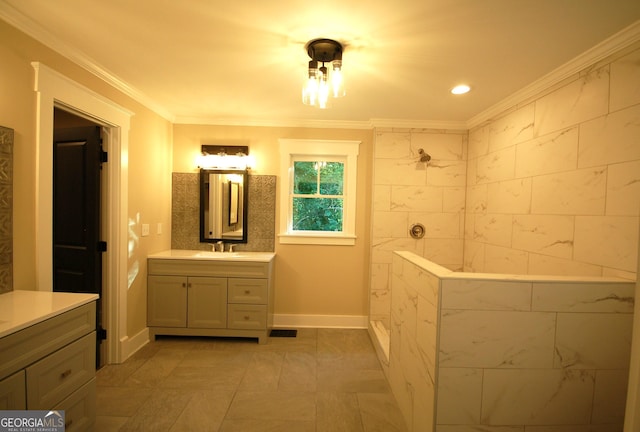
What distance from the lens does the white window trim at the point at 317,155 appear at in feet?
10.5

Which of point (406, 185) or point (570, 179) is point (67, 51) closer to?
point (406, 185)

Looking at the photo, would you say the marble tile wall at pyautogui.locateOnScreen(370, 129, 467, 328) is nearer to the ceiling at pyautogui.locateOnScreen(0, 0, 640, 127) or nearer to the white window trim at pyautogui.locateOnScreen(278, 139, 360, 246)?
the white window trim at pyautogui.locateOnScreen(278, 139, 360, 246)

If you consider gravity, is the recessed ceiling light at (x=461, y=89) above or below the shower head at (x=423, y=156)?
above

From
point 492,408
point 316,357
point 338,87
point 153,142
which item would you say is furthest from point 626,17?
point 153,142

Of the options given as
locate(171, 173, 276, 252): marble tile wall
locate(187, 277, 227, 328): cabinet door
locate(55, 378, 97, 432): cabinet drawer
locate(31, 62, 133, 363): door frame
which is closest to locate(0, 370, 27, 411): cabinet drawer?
locate(55, 378, 97, 432): cabinet drawer

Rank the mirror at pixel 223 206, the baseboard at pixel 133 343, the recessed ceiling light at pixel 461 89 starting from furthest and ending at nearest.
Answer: the mirror at pixel 223 206 < the baseboard at pixel 133 343 < the recessed ceiling light at pixel 461 89

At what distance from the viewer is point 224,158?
3.18 m

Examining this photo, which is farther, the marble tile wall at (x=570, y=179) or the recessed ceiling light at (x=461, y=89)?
the recessed ceiling light at (x=461, y=89)

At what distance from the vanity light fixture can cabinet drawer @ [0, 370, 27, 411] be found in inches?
93.6

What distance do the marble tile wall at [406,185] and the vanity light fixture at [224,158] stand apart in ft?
5.10

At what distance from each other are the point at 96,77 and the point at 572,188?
→ 11.8ft

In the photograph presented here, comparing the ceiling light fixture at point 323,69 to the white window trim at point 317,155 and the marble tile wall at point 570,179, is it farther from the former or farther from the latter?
the marble tile wall at point 570,179

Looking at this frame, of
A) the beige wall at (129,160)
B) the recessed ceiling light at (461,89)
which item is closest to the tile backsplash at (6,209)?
the beige wall at (129,160)

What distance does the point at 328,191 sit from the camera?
3354 millimetres
